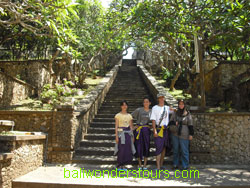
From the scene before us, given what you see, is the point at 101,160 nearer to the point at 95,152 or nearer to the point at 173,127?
the point at 95,152

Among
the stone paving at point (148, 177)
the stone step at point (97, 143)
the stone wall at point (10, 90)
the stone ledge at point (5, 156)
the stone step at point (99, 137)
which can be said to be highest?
the stone wall at point (10, 90)

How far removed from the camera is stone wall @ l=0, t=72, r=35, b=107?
30.0ft

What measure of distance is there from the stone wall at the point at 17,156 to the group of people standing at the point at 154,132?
1885mm

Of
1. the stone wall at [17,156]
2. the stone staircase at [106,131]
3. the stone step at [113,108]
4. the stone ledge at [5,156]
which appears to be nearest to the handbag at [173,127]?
the stone staircase at [106,131]

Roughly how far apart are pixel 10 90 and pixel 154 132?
7.39 meters

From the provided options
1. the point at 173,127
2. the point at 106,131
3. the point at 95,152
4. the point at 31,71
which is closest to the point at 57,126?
the point at 95,152

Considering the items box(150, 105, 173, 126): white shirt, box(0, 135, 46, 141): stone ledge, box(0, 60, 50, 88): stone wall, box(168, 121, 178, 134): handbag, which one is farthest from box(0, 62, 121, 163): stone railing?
box(0, 60, 50, 88): stone wall

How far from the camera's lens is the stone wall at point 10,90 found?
915cm

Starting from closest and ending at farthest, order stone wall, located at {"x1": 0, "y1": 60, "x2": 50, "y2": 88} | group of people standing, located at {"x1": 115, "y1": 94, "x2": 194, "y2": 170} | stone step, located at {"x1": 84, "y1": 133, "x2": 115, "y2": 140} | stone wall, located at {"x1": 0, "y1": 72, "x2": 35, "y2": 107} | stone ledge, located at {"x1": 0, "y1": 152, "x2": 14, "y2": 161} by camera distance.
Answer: stone ledge, located at {"x1": 0, "y1": 152, "x2": 14, "y2": 161}
group of people standing, located at {"x1": 115, "y1": 94, "x2": 194, "y2": 170}
stone step, located at {"x1": 84, "y1": 133, "x2": 115, "y2": 140}
stone wall, located at {"x1": 0, "y1": 72, "x2": 35, "y2": 107}
stone wall, located at {"x1": 0, "y1": 60, "x2": 50, "y2": 88}

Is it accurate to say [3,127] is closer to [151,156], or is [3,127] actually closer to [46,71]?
[151,156]

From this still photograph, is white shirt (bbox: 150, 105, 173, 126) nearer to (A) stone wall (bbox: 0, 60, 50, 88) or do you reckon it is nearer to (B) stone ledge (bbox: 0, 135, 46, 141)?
(B) stone ledge (bbox: 0, 135, 46, 141)

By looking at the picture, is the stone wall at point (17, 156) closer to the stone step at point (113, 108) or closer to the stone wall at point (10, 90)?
the stone step at point (113, 108)

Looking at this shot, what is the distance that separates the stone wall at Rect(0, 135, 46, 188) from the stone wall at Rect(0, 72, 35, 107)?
5.13 meters

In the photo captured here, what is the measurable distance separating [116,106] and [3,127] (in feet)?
13.9
